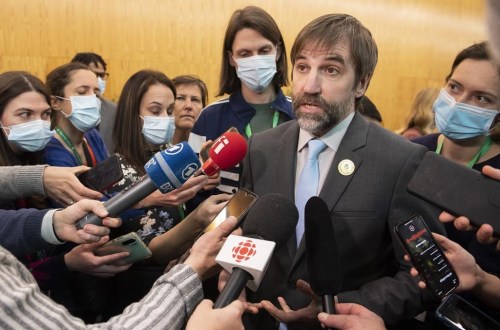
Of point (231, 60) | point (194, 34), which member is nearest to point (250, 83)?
point (231, 60)

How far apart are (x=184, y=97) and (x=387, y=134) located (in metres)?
2.15

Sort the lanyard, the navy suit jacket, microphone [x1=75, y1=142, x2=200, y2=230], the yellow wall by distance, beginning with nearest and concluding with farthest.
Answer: microphone [x1=75, y1=142, x2=200, y2=230]
the navy suit jacket
the lanyard
the yellow wall

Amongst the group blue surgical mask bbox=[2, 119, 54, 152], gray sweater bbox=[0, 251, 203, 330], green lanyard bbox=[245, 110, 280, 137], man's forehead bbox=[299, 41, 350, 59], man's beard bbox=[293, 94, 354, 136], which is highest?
man's forehead bbox=[299, 41, 350, 59]

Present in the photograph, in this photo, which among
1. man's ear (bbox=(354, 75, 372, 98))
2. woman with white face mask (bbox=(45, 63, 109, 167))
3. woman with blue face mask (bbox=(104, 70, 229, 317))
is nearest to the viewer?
man's ear (bbox=(354, 75, 372, 98))

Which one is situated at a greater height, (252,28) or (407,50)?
(252,28)

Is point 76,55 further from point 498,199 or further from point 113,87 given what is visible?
point 498,199

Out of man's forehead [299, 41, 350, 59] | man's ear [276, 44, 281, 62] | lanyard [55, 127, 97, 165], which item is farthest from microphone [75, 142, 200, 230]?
man's ear [276, 44, 281, 62]

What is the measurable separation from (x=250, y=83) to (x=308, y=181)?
103 centimetres

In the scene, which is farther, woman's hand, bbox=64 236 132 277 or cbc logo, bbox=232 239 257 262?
woman's hand, bbox=64 236 132 277

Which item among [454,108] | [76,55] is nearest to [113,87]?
[76,55]

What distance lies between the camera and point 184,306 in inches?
39.4

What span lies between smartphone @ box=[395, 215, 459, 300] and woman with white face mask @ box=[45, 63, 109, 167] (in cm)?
177

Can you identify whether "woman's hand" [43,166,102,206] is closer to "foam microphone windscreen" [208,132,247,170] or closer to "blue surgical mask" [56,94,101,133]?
"foam microphone windscreen" [208,132,247,170]

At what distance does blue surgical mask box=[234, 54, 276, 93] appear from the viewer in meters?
2.28
